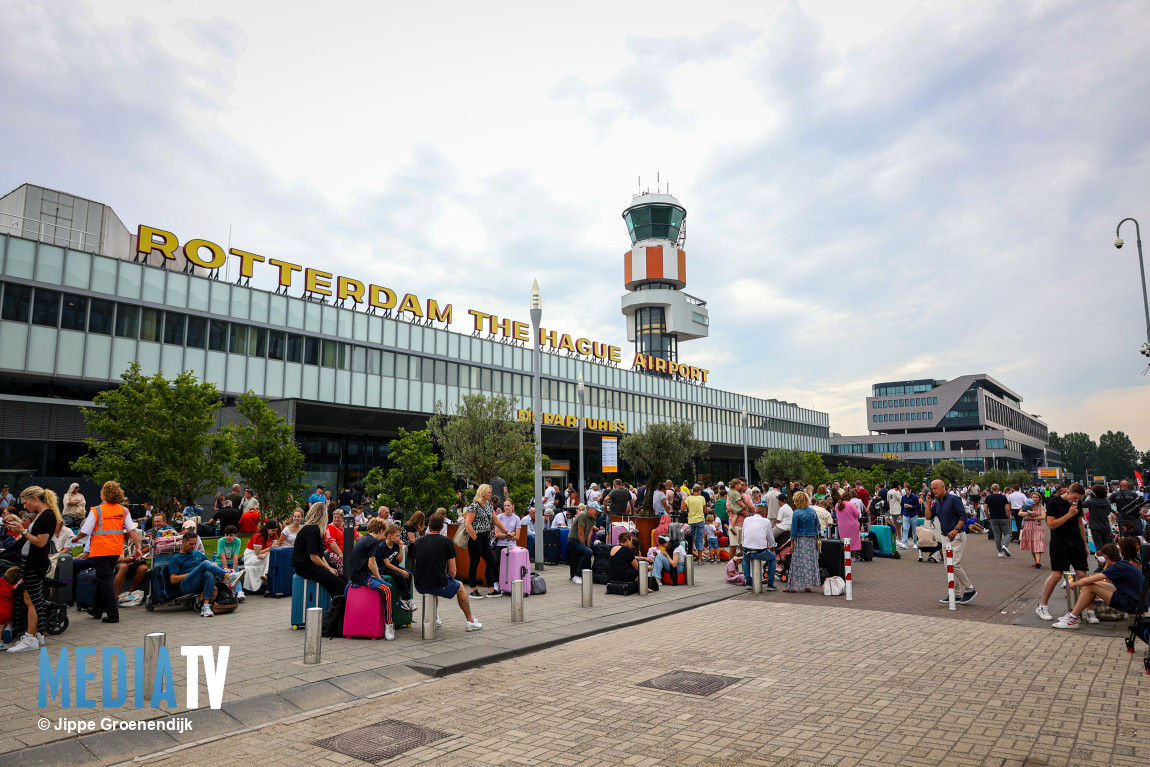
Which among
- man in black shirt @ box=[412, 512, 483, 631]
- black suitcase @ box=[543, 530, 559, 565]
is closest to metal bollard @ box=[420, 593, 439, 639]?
man in black shirt @ box=[412, 512, 483, 631]

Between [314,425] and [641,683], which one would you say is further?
[314,425]

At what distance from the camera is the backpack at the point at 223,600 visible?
10.6 m

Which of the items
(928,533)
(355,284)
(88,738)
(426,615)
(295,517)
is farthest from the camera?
(355,284)

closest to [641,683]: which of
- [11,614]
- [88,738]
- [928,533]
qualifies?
[88,738]

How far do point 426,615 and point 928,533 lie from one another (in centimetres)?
1437

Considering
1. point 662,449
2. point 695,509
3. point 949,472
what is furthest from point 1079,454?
point 695,509

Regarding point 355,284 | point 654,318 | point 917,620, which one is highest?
point 654,318

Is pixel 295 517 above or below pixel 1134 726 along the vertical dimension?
above

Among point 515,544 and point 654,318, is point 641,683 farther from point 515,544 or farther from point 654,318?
point 654,318

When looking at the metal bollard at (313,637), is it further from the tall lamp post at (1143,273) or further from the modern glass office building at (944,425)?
the modern glass office building at (944,425)

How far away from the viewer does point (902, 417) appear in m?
143

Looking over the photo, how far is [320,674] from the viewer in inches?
278

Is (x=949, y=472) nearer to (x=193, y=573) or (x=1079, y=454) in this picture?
(x=193, y=573)

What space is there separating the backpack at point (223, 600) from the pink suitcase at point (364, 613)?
9.90 feet
